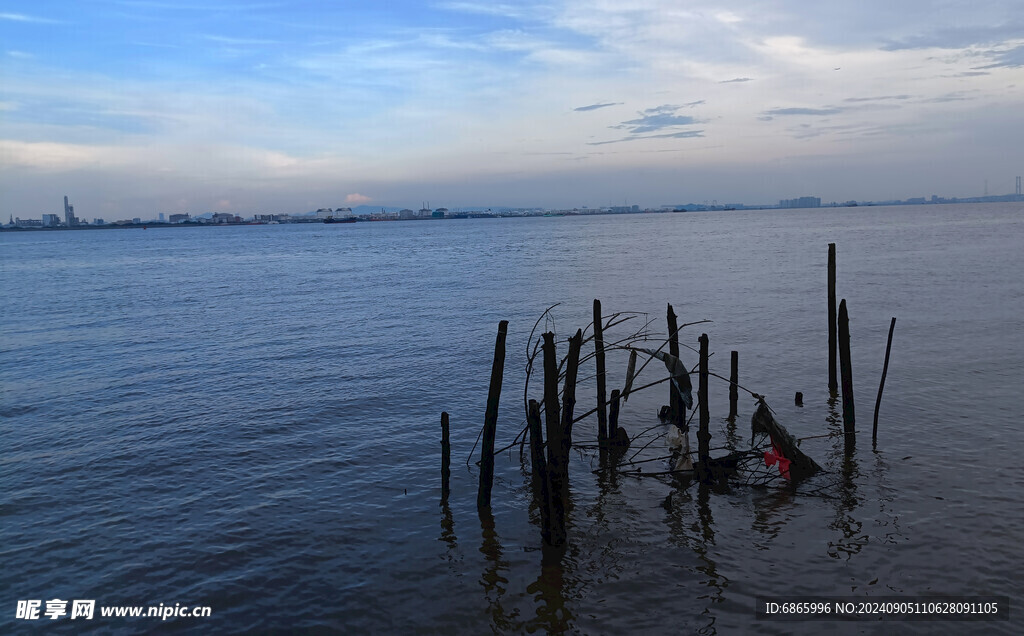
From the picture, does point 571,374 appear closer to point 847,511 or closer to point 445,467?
point 445,467

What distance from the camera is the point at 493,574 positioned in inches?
427

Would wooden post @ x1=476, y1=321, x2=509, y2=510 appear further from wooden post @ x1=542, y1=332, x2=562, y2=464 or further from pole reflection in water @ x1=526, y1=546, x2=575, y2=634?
pole reflection in water @ x1=526, y1=546, x2=575, y2=634

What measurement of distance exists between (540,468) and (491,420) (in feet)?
5.46

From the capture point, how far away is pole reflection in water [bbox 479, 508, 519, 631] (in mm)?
9789

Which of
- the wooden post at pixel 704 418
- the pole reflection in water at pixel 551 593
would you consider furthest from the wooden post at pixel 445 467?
the wooden post at pixel 704 418

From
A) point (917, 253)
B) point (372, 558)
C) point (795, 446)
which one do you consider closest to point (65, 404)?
point (372, 558)

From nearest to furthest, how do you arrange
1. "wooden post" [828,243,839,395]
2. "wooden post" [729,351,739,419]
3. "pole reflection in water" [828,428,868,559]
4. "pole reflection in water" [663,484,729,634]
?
1. "pole reflection in water" [663,484,729,634]
2. "pole reflection in water" [828,428,868,559]
3. "wooden post" [729,351,739,419]
4. "wooden post" [828,243,839,395]

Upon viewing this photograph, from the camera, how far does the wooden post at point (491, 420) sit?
38.9 ft

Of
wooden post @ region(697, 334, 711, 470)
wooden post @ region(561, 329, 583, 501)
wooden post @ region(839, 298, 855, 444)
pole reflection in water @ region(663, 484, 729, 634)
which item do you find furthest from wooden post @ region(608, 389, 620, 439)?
wooden post @ region(839, 298, 855, 444)

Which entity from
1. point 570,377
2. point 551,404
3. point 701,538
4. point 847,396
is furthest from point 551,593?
point 847,396

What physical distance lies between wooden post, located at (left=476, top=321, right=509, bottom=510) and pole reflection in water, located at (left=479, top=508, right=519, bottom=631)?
1.11ft

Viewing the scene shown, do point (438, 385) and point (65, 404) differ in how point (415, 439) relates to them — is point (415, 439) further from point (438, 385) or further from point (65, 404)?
point (65, 404)

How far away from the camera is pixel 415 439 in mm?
17375

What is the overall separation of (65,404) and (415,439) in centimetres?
1242
